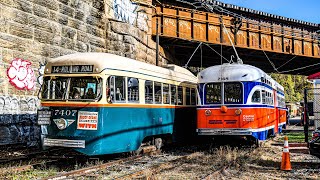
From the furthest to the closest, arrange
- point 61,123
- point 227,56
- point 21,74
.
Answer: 1. point 227,56
2. point 21,74
3. point 61,123

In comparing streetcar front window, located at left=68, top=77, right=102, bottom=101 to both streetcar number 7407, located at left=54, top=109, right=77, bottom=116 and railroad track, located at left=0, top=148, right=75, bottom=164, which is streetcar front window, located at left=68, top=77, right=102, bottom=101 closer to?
streetcar number 7407, located at left=54, top=109, right=77, bottom=116

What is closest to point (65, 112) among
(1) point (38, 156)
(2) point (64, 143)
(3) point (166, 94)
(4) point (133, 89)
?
(2) point (64, 143)

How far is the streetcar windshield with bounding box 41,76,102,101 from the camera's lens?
9.61 metres

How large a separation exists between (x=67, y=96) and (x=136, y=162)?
277 centimetres

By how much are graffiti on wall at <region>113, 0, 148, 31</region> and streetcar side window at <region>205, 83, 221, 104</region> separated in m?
8.88

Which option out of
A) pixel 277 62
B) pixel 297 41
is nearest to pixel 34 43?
pixel 297 41

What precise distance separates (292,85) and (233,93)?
253ft

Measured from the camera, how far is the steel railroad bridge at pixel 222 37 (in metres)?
25.2

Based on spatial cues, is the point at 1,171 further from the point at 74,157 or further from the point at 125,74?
the point at 125,74

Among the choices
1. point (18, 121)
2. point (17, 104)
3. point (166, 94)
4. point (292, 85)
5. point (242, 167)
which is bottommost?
point (242, 167)

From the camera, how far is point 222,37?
2712 cm

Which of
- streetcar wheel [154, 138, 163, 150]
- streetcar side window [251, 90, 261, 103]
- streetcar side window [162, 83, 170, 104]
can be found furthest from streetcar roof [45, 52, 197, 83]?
streetcar side window [251, 90, 261, 103]

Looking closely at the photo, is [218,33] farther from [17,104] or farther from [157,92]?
[17,104]

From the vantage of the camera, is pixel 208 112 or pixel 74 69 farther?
pixel 208 112
